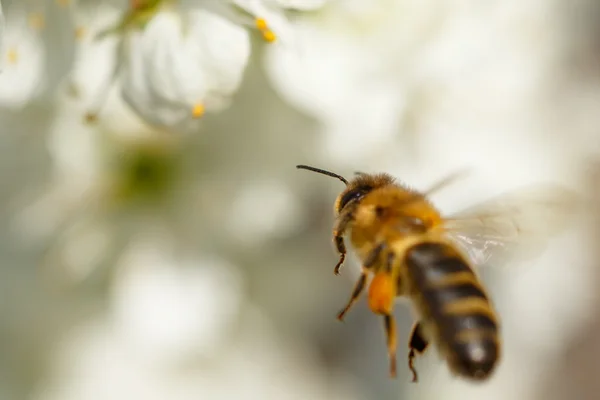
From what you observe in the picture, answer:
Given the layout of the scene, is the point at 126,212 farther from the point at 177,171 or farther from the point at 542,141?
the point at 542,141

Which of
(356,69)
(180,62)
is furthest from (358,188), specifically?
(356,69)

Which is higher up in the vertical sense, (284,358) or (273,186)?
(273,186)

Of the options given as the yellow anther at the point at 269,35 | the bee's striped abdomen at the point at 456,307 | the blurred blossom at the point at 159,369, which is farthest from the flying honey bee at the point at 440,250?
the blurred blossom at the point at 159,369

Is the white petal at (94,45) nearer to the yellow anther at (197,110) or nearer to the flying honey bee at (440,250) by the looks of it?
the yellow anther at (197,110)

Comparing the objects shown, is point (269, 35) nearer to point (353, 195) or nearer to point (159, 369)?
point (353, 195)

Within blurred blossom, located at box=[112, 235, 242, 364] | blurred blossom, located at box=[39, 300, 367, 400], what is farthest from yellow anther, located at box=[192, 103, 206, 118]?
blurred blossom, located at box=[39, 300, 367, 400]

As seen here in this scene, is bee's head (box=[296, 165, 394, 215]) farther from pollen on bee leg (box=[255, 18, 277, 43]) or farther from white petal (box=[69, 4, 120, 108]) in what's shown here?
white petal (box=[69, 4, 120, 108])

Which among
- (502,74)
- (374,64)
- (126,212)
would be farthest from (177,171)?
(502,74)
